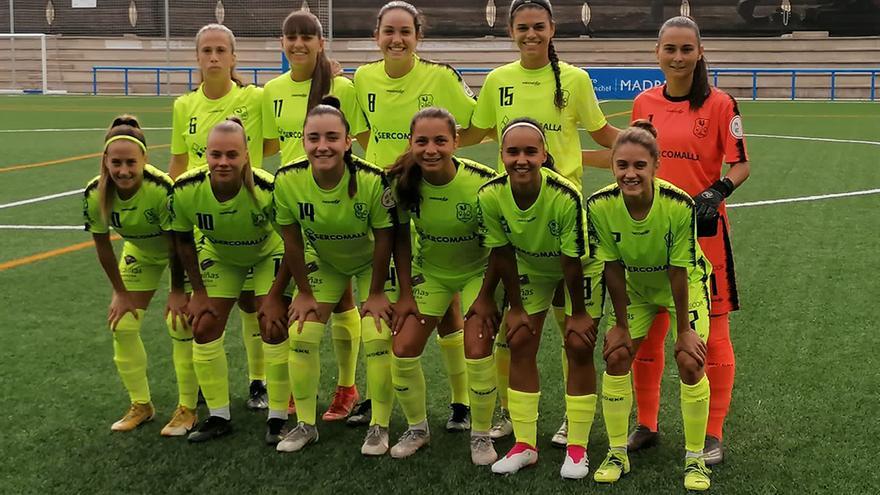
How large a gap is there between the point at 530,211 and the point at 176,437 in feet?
6.14

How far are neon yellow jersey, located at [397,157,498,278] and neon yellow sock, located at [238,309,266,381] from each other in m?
0.98

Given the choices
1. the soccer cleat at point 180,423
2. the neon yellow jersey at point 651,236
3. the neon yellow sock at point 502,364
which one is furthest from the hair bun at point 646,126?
the soccer cleat at point 180,423

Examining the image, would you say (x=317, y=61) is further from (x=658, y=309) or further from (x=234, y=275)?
(x=658, y=309)

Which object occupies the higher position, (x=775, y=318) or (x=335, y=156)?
(x=335, y=156)

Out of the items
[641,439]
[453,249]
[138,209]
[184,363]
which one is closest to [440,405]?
[453,249]

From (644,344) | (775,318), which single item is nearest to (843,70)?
(775,318)

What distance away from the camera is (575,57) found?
3017cm

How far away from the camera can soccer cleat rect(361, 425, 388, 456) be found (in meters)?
3.95

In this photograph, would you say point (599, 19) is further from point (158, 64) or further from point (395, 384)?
point (395, 384)

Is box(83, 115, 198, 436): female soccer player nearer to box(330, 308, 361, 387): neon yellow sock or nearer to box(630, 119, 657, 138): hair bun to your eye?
box(330, 308, 361, 387): neon yellow sock

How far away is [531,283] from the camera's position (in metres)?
3.94

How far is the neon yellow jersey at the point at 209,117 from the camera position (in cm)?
478

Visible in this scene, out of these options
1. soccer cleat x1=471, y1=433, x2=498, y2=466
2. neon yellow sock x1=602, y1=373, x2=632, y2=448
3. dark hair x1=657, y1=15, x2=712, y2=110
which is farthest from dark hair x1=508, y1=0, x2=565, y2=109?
soccer cleat x1=471, y1=433, x2=498, y2=466

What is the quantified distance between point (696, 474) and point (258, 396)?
6.98 ft
